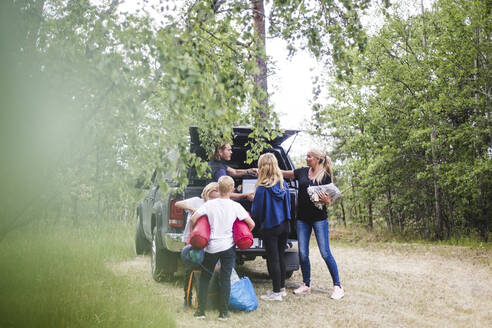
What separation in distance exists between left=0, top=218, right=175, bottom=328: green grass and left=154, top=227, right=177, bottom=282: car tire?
402 mm

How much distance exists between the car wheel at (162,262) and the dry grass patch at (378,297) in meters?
0.14

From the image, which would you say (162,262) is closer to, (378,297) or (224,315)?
(224,315)

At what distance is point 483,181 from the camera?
12117 millimetres

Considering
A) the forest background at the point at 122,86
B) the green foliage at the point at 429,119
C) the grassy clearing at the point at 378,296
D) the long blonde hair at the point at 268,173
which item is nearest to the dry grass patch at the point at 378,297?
the grassy clearing at the point at 378,296

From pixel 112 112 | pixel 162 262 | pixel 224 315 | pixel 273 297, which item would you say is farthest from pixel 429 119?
pixel 112 112

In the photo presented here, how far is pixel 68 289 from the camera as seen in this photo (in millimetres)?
5074

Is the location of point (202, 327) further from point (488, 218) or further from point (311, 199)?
point (488, 218)

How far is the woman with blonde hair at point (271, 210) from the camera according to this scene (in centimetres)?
547

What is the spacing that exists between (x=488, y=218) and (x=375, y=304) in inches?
388

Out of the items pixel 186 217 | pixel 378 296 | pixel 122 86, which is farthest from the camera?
pixel 378 296

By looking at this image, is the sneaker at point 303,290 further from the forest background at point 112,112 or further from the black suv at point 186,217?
the forest background at point 112,112

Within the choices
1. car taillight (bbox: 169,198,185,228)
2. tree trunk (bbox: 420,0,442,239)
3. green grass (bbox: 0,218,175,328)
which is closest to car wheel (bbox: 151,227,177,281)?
green grass (bbox: 0,218,175,328)

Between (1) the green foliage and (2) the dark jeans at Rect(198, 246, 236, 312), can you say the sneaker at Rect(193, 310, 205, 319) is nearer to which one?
(2) the dark jeans at Rect(198, 246, 236, 312)

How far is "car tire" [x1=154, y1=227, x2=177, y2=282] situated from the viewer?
624cm
